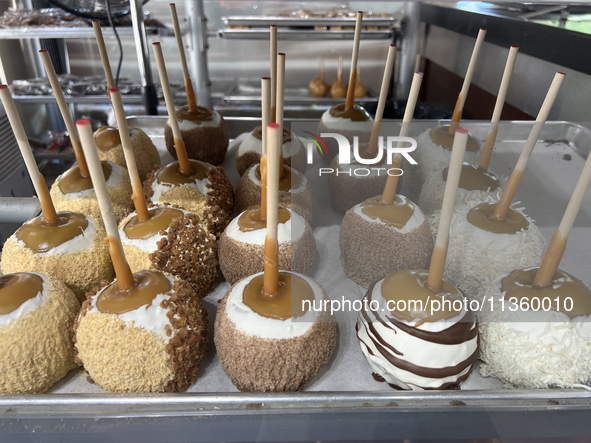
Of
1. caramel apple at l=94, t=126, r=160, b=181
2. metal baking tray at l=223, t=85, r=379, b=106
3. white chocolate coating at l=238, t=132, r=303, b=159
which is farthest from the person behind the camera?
metal baking tray at l=223, t=85, r=379, b=106

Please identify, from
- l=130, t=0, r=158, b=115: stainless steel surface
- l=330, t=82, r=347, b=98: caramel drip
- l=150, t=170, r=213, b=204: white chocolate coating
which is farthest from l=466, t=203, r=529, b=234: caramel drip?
l=330, t=82, r=347, b=98: caramel drip

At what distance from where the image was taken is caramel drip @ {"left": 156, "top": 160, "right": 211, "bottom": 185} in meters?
0.77

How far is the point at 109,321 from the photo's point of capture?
50 centimetres

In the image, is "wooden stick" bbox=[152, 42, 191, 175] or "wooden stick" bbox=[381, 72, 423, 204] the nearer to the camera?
"wooden stick" bbox=[381, 72, 423, 204]

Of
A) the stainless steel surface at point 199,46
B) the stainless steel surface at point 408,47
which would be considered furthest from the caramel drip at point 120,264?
the stainless steel surface at point 408,47

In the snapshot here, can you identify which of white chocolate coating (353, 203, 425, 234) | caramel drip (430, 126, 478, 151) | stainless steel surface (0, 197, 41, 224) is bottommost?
stainless steel surface (0, 197, 41, 224)

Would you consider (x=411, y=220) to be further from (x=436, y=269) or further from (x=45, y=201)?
(x=45, y=201)

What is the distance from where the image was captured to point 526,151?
521mm

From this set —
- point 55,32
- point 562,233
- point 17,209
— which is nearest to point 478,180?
point 562,233

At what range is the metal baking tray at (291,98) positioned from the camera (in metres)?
2.03

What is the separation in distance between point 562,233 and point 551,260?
0.04 metres

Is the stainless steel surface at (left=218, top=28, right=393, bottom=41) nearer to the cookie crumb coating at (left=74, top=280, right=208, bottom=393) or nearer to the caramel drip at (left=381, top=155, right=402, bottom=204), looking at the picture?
the caramel drip at (left=381, top=155, right=402, bottom=204)

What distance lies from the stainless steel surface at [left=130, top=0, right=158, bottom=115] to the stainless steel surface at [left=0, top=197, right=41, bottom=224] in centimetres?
52

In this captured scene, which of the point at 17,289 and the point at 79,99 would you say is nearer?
the point at 17,289
